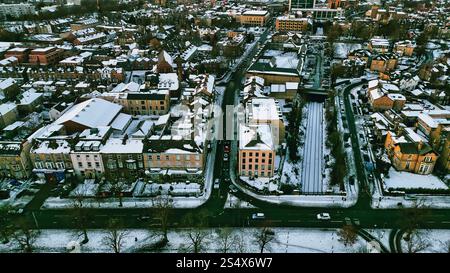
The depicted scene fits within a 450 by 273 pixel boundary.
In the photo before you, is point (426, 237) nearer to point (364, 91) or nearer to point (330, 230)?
point (330, 230)

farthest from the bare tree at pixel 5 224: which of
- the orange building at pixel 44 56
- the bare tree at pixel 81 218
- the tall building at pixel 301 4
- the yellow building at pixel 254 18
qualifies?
the tall building at pixel 301 4

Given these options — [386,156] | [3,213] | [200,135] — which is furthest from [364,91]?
[3,213]

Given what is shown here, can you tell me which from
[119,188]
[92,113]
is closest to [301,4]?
[92,113]

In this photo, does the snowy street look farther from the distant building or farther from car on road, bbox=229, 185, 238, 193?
the distant building

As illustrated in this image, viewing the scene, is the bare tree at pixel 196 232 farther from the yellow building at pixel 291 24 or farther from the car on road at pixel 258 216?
the yellow building at pixel 291 24

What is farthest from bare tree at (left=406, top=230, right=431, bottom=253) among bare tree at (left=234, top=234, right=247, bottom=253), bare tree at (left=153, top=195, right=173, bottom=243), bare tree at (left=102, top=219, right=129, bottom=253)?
bare tree at (left=102, top=219, right=129, bottom=253)
